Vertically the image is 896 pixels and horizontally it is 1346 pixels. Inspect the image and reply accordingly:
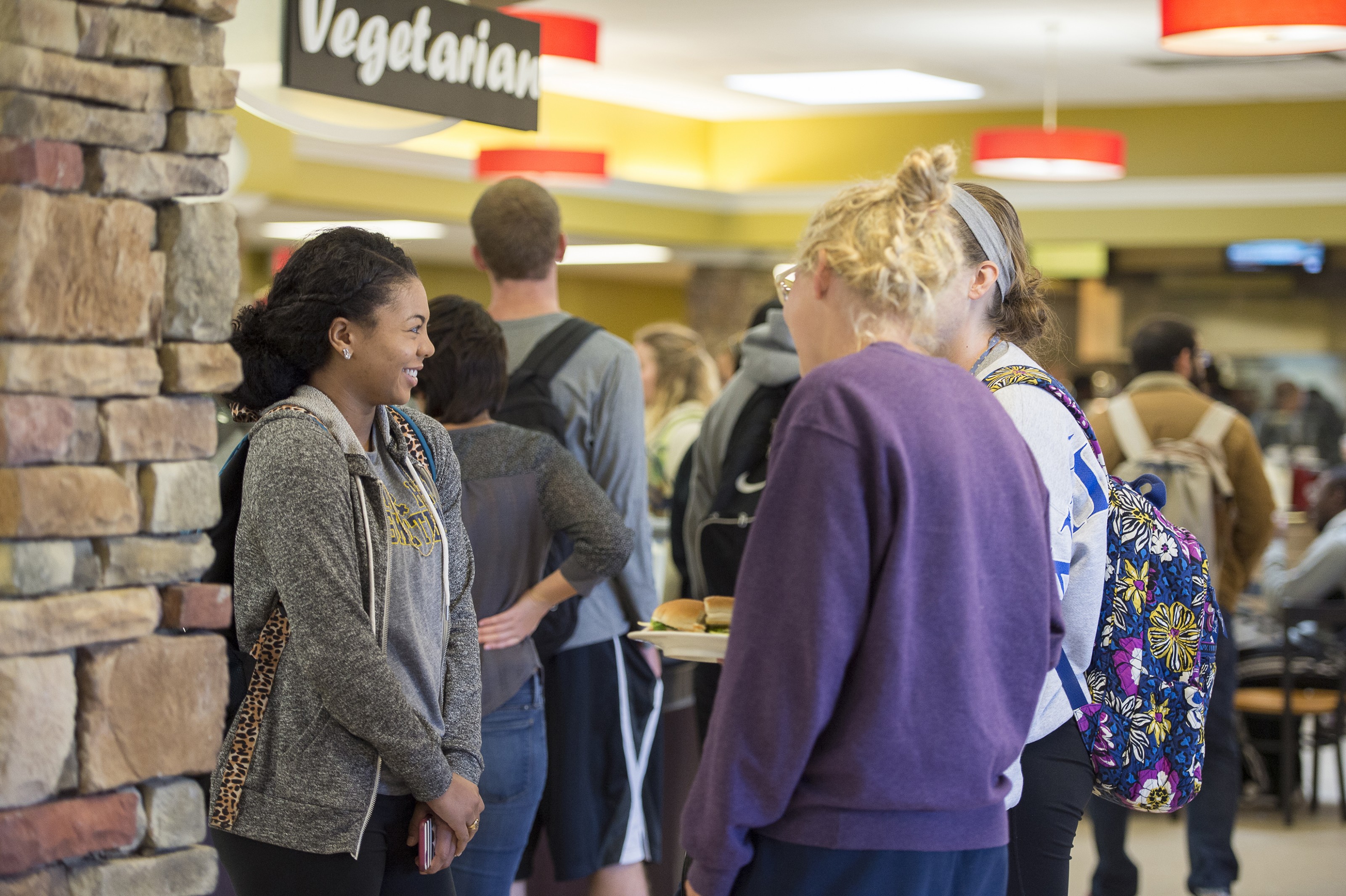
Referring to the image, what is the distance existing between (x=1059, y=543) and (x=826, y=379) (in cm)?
61

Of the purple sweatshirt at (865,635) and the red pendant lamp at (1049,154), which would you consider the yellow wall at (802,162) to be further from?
the purple sweatshirt at (865,635)

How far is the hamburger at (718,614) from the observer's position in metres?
2.12

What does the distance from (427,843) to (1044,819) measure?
2.90ft

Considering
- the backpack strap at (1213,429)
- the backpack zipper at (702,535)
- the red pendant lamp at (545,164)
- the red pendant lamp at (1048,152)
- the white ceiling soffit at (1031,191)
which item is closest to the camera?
the backpack zipper at (702,535)

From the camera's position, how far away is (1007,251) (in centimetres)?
185

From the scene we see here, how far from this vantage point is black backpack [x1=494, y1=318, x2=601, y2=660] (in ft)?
8.50

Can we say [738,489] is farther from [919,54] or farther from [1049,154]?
[919,54]

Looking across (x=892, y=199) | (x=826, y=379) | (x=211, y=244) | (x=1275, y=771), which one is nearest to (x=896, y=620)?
(x=826, y=379)

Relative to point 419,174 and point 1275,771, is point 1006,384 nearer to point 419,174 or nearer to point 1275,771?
point 1275,771

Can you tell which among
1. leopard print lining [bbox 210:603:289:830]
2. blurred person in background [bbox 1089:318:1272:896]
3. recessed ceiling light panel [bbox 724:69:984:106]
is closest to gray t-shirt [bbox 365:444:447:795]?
leopard print lining [bbox 210:603:289:830]

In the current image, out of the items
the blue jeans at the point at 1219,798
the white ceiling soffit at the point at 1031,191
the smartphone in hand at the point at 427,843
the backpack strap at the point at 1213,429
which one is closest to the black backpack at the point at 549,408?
the smartphone in hand at the point at 427,843

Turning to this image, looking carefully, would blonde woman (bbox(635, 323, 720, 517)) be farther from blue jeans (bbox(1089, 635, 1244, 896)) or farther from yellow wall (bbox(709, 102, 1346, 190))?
yellow wall (bbox(709, 102, 1346, 190))

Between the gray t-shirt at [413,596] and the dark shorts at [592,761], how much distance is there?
88 cm

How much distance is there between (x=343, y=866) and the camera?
1663mm
